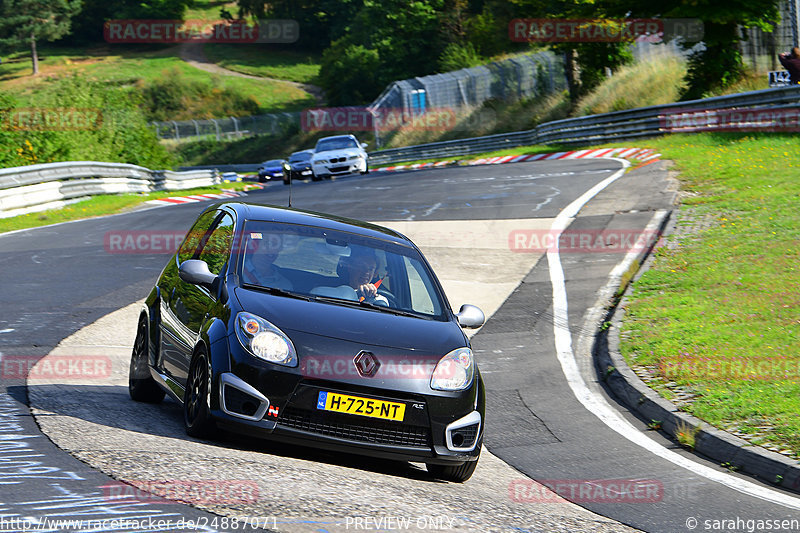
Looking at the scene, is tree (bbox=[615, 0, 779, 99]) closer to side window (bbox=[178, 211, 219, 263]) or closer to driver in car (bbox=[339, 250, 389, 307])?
side window (bbox=[178, 211, 219, 263])

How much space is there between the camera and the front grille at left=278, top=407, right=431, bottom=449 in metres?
6.11

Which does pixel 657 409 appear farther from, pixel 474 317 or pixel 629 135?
pixel 629 135

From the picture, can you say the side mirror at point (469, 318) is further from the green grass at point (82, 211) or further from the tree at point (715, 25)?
the tree at point (715, 25)

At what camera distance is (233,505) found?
4.98 m

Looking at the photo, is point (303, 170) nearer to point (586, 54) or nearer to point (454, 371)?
point (586, 54)

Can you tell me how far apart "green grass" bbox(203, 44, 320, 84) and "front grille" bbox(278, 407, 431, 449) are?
10913 centimetres

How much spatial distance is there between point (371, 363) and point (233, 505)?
1542 millimetres

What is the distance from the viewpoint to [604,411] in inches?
351

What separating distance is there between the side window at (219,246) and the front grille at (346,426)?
1509 millimetres

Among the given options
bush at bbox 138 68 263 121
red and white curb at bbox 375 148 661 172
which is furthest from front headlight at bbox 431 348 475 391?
bush at bbox 138 68 263 121

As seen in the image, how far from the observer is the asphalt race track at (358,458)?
5.11 meters

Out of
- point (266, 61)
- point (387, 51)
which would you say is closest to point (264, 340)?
point (387, 51)

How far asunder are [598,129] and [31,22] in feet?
291

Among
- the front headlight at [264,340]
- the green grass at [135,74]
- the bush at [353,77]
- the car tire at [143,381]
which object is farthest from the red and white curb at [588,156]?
the green grass at [135,74]
